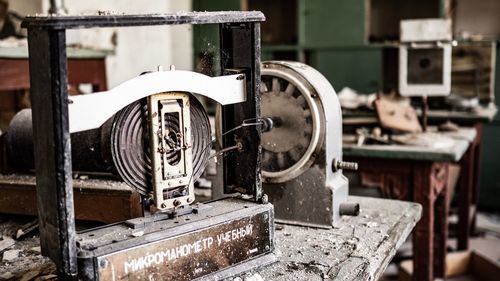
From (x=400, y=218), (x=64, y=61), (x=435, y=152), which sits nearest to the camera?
(x=64, y=61)

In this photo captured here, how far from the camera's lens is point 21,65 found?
2965 mm

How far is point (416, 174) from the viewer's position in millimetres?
2586

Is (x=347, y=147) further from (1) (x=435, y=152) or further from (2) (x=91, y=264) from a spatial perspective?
(2) (x=91, y=264)

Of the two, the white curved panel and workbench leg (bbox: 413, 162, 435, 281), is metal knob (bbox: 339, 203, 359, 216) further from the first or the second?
workbench leg (bbox: 413, 162, 435, 281)

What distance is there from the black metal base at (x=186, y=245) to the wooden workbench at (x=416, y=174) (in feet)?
4.12

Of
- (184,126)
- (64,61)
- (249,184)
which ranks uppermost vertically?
(64,61)

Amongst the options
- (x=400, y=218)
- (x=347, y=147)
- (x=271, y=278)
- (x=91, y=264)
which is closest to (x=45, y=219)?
(x=91, y=264)

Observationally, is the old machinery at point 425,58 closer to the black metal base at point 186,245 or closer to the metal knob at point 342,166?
the metal knob at point 342,166

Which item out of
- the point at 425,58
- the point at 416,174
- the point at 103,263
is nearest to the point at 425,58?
the point at 425,58

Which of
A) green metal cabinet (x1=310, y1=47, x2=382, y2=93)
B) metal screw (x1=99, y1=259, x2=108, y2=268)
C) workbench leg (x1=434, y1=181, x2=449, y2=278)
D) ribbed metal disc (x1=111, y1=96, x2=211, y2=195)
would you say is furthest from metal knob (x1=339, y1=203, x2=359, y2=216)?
green metal cabinet (x1=310, y1=47, x2=382, y2=93)

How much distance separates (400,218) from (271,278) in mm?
586

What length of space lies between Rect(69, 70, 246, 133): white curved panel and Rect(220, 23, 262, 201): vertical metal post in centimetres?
4

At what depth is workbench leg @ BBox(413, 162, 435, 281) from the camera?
2.42 meters

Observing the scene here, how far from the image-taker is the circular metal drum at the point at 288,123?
1592mm
